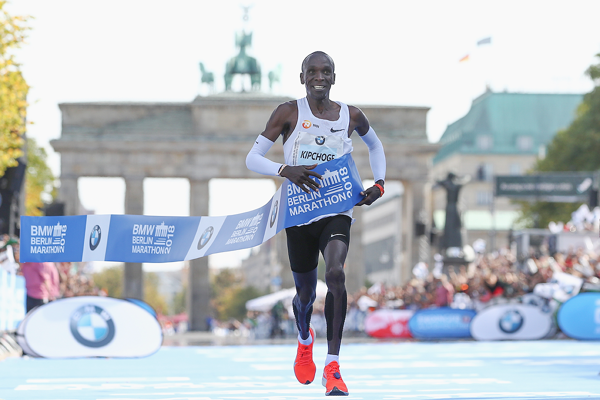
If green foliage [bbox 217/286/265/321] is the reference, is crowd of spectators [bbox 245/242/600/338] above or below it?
above

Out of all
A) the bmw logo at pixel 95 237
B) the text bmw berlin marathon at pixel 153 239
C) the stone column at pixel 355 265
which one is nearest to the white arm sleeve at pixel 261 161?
the text bmw berlin marathon at pixel 153 239

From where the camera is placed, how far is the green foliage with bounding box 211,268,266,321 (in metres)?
126

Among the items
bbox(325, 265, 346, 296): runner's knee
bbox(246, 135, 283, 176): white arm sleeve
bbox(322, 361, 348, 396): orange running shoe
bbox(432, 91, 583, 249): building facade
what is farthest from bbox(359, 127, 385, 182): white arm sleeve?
bbox(432, 91, 583, 249): building facade

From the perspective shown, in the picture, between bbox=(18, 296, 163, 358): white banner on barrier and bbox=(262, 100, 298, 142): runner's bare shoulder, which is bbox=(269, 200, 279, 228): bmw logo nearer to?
bbox=(262, 100, 298, 142): runner's bare shoulder

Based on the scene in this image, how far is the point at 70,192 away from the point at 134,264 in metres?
5.29

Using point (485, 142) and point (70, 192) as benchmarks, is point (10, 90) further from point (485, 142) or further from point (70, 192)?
point (485, 142)

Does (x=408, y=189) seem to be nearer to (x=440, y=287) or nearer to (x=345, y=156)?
(x=440, y=287)

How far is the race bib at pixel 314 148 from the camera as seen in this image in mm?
7454

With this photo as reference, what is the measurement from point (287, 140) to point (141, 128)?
49.1 meters

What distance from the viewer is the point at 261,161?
746 centimetres

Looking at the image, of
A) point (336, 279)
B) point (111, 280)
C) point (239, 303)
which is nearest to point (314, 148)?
point (336, 279)

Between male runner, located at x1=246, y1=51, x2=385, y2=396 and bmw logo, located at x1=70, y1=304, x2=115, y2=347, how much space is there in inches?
242

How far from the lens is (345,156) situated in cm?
745

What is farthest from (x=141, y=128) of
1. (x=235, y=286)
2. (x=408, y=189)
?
(x=235, y=286)
